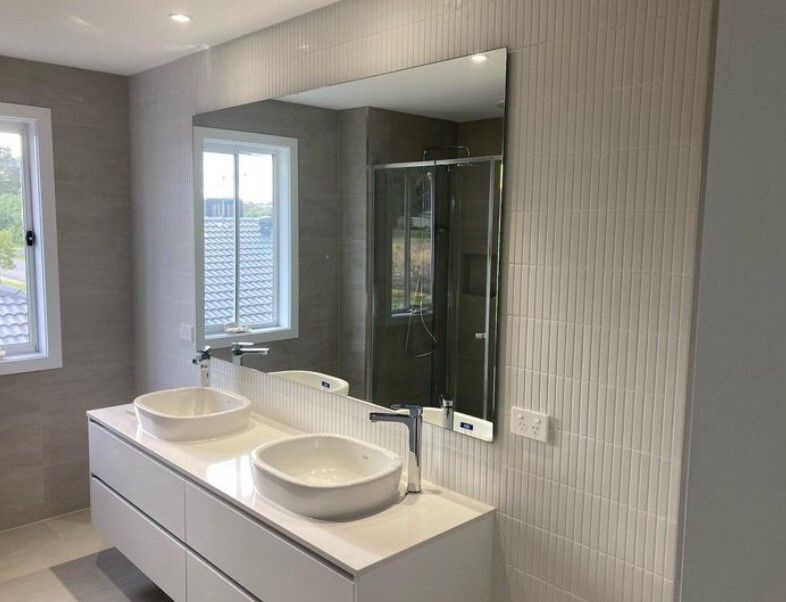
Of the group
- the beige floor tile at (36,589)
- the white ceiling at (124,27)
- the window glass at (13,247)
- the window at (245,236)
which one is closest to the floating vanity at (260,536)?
the beige floor tile at (36,589)

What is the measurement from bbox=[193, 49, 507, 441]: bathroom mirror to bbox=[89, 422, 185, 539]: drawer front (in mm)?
650

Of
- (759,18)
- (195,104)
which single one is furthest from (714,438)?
(195,104)

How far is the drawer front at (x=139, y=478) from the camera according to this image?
8.32ft

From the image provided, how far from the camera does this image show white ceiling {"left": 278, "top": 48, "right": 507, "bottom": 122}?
200 cm

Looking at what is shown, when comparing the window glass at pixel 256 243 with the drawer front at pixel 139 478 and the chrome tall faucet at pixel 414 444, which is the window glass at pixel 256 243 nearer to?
the drawer front at pixel 139 478

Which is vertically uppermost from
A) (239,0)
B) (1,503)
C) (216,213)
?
(239,0)

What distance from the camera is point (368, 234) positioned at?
2.51m

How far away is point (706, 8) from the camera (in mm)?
1544

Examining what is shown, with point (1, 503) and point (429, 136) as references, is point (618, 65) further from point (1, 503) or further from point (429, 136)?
point (1, 503)

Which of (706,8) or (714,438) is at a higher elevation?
(706,8)

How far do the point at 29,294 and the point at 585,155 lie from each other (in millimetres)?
3289

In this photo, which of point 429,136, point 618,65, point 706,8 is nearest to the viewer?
point 706,8

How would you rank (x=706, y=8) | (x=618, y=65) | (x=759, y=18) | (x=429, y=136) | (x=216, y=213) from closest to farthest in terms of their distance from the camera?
(x=759, y=18)
(x=706, y=8)
(x=618, y=65)
(x=429, y=136)
(x=216, y=213)

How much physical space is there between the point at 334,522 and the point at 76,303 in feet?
8.31
